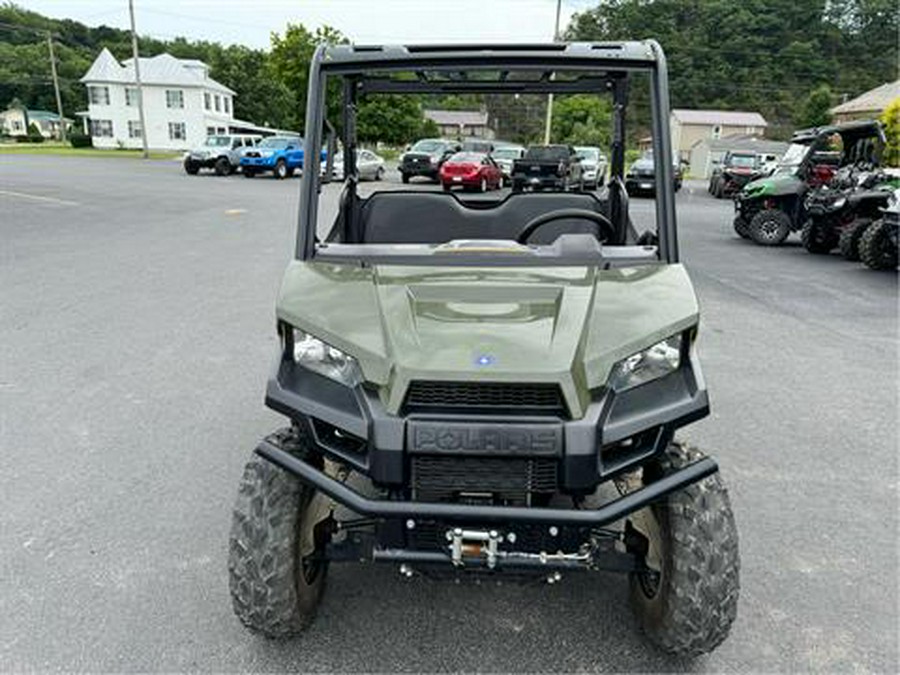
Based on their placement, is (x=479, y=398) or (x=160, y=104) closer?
(x=479, y=398)

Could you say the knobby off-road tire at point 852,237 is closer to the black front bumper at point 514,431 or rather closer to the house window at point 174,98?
the black front bumper at point 514,431

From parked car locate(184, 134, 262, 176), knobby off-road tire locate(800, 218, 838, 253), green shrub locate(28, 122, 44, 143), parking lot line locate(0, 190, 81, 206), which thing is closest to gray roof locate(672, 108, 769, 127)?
parked car locate(184, 134, 262, 176)

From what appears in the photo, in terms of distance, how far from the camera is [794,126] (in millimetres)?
67750

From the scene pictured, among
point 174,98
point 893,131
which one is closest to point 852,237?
point 893,131

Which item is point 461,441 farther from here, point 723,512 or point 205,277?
point 205,277

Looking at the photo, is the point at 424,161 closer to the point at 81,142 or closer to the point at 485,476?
the point at 485,476

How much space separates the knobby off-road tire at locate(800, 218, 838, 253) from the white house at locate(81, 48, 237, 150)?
5358 centimetres

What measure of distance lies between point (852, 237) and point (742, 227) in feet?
8.72

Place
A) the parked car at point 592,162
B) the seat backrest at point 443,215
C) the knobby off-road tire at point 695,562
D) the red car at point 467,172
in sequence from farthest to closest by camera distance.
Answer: the red car at point 467,172 < the parked car at point 592,162 < the seat backrest at point 443,215 < the knobby off-road tire at point 695,562

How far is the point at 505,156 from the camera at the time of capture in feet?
87.2

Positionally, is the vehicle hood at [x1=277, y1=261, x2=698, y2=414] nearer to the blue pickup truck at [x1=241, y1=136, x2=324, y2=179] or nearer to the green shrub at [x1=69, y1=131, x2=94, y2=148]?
the blue pickup truck at [x1=241, y1=136, x2=324, y2=179]

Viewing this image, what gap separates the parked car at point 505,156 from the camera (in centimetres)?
2417

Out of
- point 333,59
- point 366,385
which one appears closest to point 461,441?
point 366,385

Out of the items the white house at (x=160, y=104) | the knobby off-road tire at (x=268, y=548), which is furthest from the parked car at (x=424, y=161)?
the white house at (x=160, y=104)
